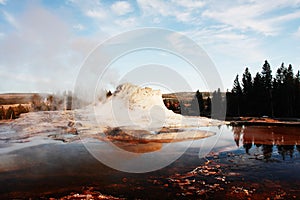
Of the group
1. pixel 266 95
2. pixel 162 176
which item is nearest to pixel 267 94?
pixel 266 95

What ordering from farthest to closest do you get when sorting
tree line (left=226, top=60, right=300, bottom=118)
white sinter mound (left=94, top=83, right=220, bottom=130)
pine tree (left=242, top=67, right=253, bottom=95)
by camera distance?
pine tree (left=242, top=67, right=253, bottom=95) → tree line (left=226, top=60, right=300, bottom=118) → white sinter mound (left=94, top=83, right=220, bottom=130)

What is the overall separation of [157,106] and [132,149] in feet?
38.9

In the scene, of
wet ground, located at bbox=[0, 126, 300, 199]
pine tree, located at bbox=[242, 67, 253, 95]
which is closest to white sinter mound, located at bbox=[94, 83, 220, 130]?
wet ground, located at bbox=[0, 126, 300, 199]

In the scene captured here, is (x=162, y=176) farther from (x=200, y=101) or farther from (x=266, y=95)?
(x=200, y=101)

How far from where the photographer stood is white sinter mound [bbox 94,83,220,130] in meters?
20.0

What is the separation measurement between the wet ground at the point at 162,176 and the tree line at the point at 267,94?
60.4 feet

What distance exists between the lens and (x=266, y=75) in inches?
1224

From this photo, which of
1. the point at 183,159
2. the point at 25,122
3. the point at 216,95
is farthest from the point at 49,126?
the point at 216,95

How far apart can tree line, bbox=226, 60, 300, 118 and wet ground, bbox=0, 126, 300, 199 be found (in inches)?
725

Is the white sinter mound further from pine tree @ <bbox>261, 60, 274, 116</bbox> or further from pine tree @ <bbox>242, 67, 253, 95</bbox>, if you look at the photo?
pine tree @ <bbox>242, 67, 253, 95</bbox>

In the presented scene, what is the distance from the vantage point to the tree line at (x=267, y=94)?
2734 cm

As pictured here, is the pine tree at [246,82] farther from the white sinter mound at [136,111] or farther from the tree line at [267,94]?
the white sinter mound at [136,111]

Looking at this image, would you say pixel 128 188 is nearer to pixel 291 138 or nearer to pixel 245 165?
pixel 245 165

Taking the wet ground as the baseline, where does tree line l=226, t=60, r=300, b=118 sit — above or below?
above
